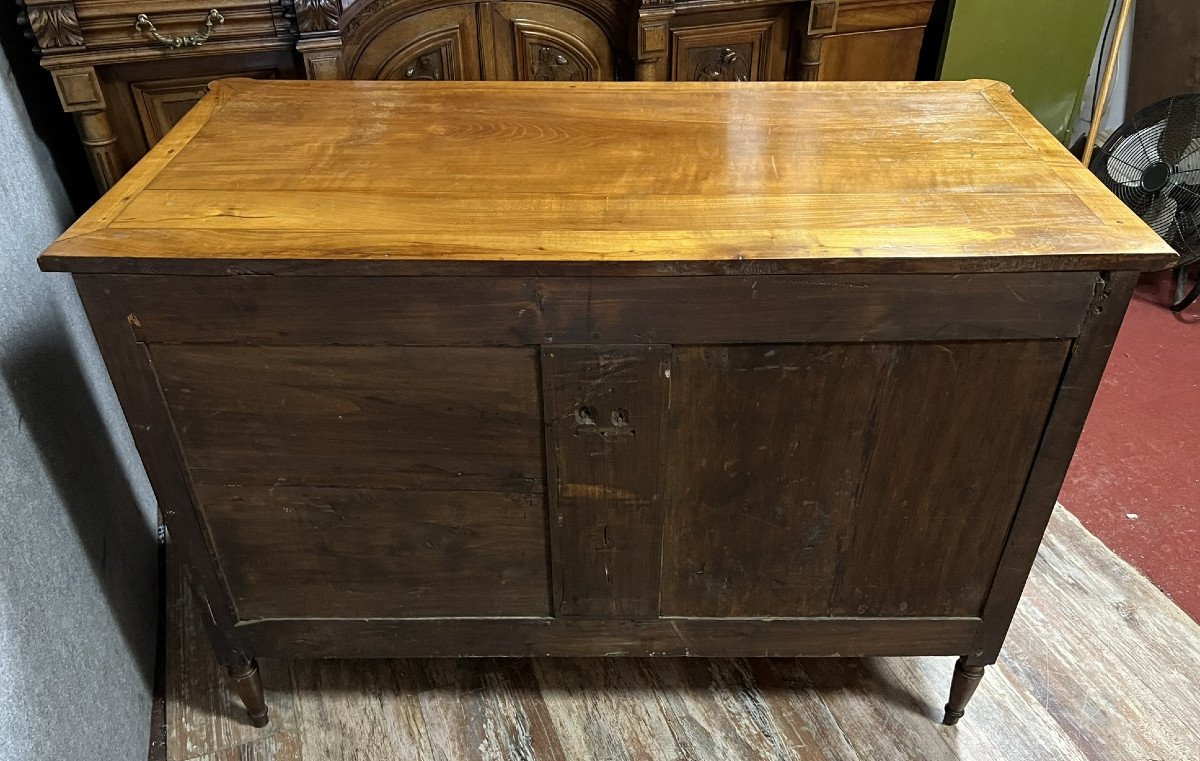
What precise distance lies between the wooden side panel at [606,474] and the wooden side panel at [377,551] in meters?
0.04

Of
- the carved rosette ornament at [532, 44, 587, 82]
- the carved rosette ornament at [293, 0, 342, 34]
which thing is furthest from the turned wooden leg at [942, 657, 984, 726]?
the carved rosette ornament at [293, 0, 342, 34]

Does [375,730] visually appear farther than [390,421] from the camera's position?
Yes

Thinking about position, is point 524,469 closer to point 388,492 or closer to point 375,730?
point 388,492

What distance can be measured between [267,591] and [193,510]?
157 mm

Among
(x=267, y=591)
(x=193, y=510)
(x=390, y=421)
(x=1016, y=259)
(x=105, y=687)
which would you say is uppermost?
(x=1016, y=259)

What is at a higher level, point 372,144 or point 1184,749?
point 372,144

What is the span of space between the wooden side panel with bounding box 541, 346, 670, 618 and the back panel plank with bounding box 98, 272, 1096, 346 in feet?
0.15

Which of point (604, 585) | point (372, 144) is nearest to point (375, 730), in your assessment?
point (604, 585)

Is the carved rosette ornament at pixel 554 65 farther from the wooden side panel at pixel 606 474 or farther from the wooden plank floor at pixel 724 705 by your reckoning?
the wooden plank floor at pixel 724 705

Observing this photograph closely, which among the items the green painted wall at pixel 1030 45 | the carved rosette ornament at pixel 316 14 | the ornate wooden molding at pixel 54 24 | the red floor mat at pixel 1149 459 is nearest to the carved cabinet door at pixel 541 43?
the carved rosette ornament at pixel 316 14

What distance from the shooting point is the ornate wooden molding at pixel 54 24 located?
4.21 feet

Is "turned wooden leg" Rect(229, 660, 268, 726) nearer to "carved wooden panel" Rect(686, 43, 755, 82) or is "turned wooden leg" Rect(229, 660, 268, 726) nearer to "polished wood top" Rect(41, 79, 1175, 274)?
"polished wood top" Rect(41, 79, 1175, 274)

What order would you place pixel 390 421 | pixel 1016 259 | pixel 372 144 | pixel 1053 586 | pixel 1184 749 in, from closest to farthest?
pixel 1016 259
pixel 390 421
pixel 372 144
pixel 1184 749
pixel 1053 586

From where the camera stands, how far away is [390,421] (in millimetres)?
1010
